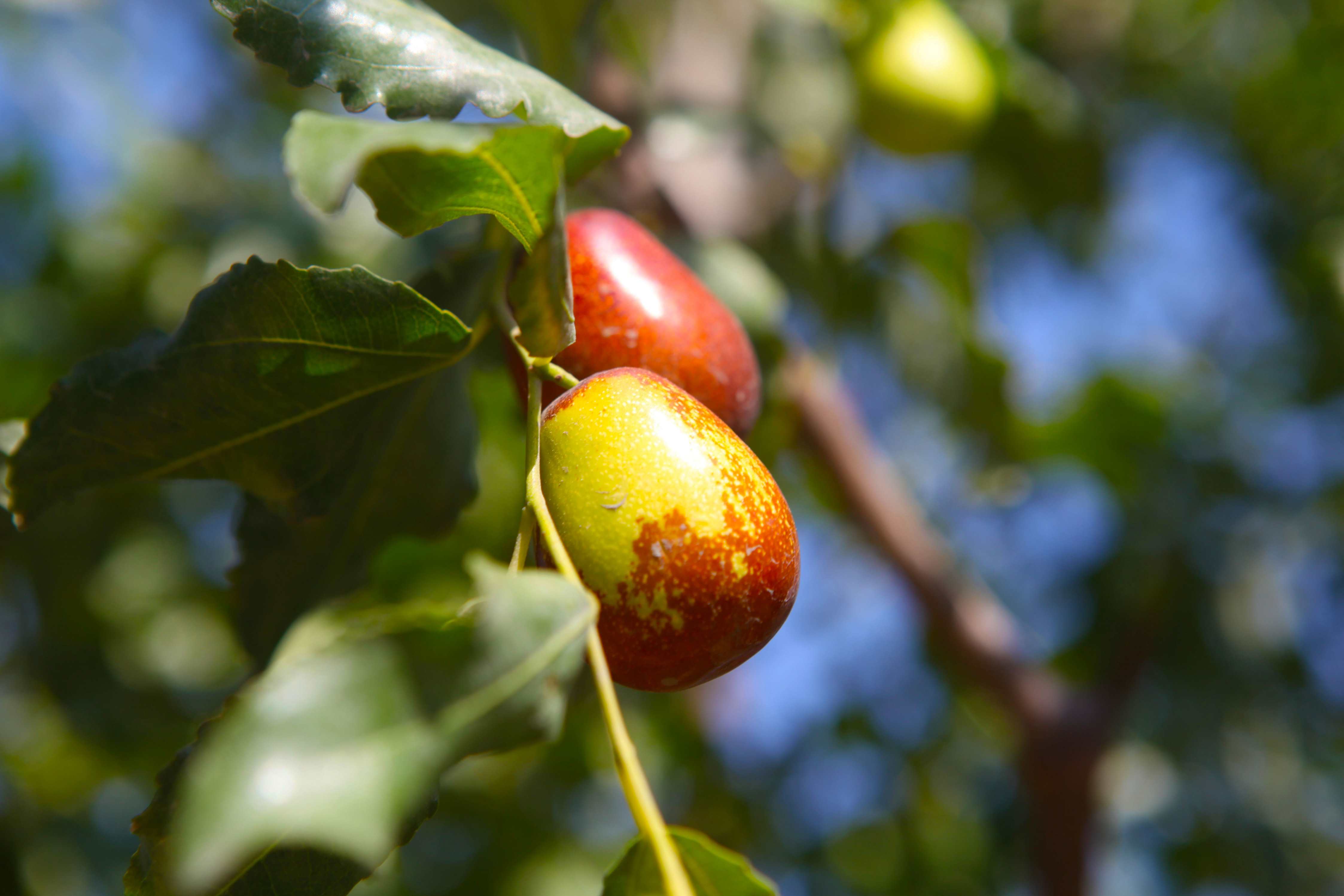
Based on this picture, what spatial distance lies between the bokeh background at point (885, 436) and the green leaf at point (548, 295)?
50 centimetres

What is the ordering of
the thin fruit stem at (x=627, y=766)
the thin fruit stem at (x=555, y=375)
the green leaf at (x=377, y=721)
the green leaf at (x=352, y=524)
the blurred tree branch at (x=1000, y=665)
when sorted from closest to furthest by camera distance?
the green leaf at (x=377, y=721) → the thin fruit stem at (x=627, y=766) → the thin fruit stem at (x=555, y=375) → the green leaf at (x=352, y=524) → the blurred tree branch at (x=1000, y=665)

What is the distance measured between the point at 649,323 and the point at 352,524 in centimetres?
31

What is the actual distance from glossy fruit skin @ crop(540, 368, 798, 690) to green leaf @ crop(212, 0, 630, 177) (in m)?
0.19

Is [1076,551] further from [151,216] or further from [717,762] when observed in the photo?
[151,216]

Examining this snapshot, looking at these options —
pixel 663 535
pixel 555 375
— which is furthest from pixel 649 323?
pixel 663 535

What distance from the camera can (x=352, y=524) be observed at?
0.83 m

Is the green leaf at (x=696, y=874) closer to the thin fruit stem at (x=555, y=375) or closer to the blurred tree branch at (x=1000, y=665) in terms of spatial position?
the thin fruit stem at (x=555, y=375)

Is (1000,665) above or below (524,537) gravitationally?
below

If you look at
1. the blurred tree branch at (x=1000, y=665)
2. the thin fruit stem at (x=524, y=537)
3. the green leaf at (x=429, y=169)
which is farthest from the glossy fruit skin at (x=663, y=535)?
the blurred tree branch at (x=1000, y=665)

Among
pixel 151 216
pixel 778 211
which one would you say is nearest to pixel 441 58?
pixel 778 211

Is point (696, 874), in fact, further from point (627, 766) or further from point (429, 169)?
point (429, 169)

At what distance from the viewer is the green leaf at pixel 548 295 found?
571mm

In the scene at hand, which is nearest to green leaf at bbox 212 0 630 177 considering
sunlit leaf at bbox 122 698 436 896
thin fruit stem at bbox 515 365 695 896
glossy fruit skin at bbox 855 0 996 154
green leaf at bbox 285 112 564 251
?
green leaf at bbox 285 112 564 251

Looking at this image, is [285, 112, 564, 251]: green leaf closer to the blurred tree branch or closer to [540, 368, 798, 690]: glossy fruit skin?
[540, 368, 798, 690]: glossy fruit skin
